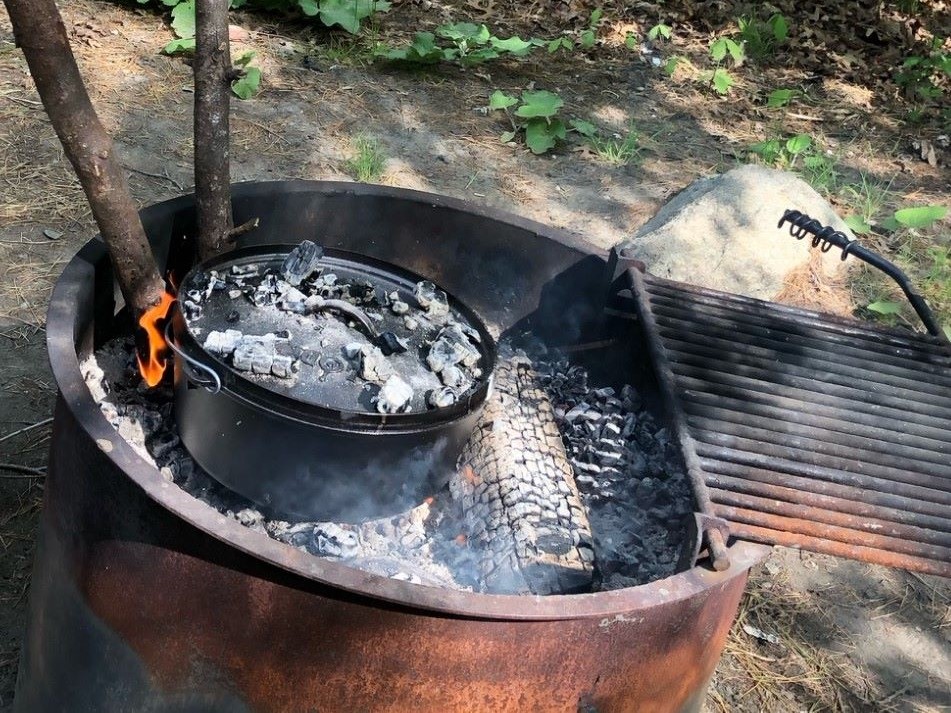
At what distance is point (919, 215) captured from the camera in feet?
16.4

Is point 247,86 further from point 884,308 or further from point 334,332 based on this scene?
point 884,308

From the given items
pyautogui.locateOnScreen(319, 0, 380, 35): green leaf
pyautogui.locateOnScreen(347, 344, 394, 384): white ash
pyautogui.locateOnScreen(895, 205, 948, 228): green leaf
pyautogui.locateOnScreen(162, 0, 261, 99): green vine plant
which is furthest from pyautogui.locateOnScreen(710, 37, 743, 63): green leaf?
pyautogui.locateOnScreen(347, 344, 394, 384): white ash

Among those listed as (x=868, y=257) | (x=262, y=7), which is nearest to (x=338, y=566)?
(x=868, y=257)

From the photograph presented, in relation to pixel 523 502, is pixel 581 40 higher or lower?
lower

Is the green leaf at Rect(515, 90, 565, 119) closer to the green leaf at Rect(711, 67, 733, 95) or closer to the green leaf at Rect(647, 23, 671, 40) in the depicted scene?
the green leaf at Rect(711, 67, 733, 95)

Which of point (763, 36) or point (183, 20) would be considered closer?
point (183, 20)

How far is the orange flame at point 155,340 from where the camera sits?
2369 mm

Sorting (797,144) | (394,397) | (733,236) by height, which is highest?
(394,397)

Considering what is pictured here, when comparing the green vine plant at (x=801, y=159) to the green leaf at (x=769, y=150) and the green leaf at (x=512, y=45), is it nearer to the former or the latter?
the green leaf at (x=769, y=150)

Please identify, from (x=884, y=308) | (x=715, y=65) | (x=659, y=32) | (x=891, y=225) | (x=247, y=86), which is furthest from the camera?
(x=659, y=32)

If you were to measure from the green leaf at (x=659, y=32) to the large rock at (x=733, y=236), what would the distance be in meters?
2.58

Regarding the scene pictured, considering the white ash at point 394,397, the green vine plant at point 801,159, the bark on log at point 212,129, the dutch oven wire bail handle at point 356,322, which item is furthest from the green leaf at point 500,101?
the white ash at point 394,397

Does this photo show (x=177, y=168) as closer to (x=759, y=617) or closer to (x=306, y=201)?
(x=306, y=201)

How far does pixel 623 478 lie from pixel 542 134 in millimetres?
3219
